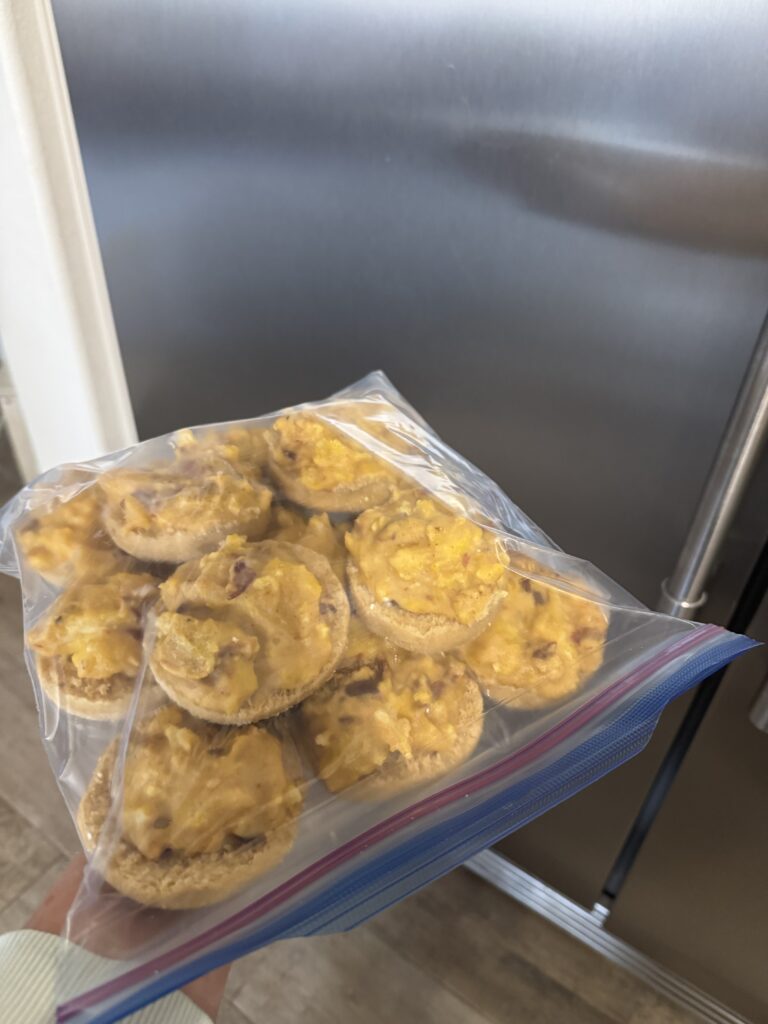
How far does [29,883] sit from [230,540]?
904mm

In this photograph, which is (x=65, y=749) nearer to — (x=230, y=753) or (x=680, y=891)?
(x=230, y=753)

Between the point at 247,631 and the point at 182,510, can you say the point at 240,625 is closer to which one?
the point at 247,631

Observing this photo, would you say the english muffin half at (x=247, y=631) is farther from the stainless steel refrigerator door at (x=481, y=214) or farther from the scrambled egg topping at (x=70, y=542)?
the stainless steel refrigerator door at (x=481, y=214)

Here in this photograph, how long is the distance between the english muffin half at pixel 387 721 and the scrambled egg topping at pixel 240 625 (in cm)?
3

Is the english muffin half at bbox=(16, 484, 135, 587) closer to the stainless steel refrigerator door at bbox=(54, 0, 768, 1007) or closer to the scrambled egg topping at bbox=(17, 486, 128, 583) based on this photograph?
the scrambled egg topping at bbox=(17, 486, 128, 583)

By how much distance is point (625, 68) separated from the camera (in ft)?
1.71

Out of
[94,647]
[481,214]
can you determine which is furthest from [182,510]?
[481,214]

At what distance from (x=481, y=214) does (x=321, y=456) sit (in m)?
0.26

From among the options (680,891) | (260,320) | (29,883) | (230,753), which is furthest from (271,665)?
(29,883)

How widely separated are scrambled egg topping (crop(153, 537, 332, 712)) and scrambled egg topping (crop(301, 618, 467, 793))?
0.03 metres

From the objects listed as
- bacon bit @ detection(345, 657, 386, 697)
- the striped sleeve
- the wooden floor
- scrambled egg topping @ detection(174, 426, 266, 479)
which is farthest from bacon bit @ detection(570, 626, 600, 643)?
the wooden floor

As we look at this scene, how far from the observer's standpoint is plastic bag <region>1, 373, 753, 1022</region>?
16.5 inches

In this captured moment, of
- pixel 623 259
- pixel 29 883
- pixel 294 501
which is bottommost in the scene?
pixel 29 883

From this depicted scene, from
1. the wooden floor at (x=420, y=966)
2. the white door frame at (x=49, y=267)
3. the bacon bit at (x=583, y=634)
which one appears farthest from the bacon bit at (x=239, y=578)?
the wooden floor at (x=420, y=966)
